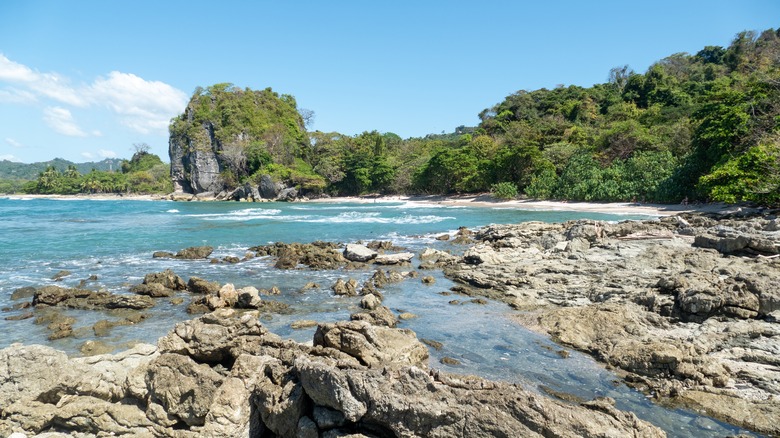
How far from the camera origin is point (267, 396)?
4812 mm

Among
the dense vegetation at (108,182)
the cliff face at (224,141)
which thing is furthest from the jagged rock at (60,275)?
the dense vegetation at (108,182)

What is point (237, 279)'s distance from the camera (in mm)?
15227

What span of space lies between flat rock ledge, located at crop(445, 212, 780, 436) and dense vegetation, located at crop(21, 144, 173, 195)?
98158 millimetres

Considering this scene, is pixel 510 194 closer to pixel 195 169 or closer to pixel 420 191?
pixel 420 191

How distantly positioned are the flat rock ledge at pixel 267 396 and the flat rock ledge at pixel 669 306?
2.79 metres

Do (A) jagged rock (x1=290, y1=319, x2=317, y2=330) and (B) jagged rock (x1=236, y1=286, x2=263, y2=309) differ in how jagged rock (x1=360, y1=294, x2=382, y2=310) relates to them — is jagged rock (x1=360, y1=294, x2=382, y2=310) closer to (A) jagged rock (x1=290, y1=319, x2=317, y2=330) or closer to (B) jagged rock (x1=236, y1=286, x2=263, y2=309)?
(A) jagged rock (x1=290, y1=319, x2=317, y2=330)

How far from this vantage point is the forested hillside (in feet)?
99.4

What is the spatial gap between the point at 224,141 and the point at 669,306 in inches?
3195

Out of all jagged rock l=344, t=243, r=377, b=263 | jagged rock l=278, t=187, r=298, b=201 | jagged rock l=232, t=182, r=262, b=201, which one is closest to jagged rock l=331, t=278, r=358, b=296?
jagged rock l=344, t=243, r=377, b=263

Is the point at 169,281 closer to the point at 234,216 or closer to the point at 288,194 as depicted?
the point at 234,216

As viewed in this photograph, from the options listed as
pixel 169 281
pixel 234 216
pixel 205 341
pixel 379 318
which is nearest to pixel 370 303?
pixel 379 318

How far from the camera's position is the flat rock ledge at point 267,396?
399 cm

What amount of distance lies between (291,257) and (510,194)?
4140cm

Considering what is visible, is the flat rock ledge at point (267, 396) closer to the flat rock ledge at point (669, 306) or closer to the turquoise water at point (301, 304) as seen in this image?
the turquoise water at point (301, 304)
